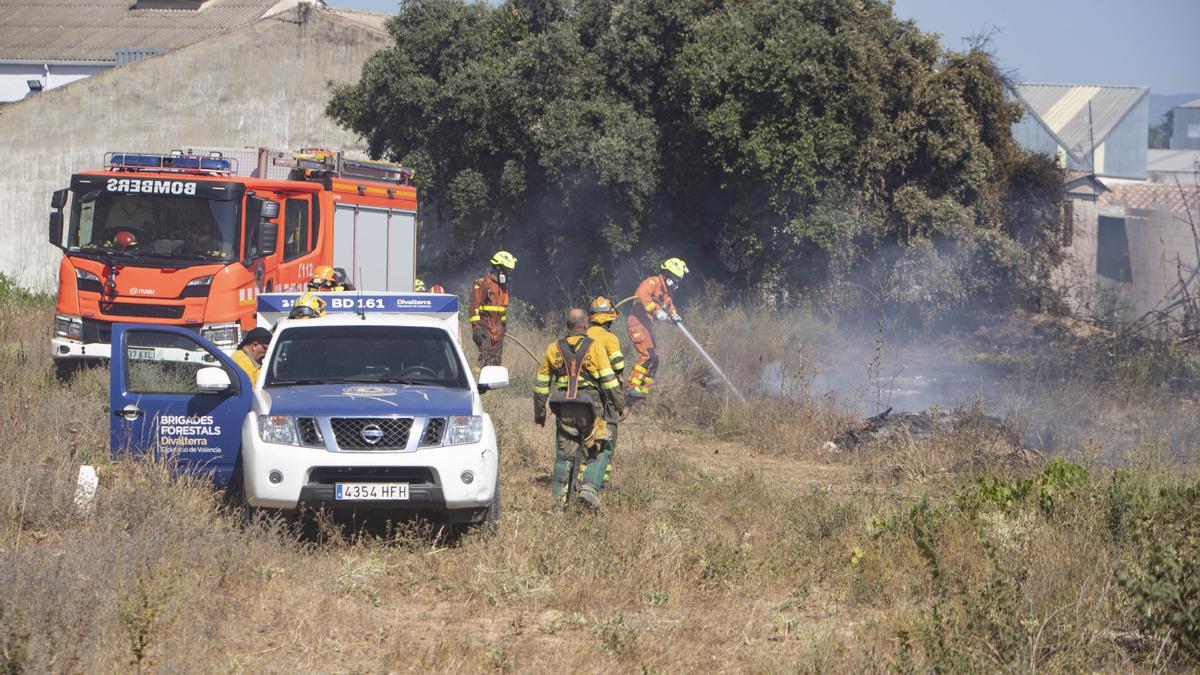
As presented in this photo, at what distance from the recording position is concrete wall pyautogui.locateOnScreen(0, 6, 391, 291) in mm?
26719

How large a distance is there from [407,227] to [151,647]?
1205 centimetres

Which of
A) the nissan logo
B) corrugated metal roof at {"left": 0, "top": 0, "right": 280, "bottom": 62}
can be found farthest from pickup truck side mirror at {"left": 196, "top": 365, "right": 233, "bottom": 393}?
corrugated metal roof at {"left": 0, "top": 0, "right": 280, "bottom": 62}

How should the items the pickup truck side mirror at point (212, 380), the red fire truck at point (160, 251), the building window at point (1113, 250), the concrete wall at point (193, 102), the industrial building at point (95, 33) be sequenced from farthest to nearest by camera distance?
the industrial building at point (95, 33)
the building window at point (1113, 250)
the concrete wall at point (193, 102)
the red fire truck at point (160, 251)
the pickup truck side mirror at point (212, 380)

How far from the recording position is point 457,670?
5.59 m

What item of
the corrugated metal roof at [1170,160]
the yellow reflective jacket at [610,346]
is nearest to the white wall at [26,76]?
the yellow reflective jacket at [610,346]

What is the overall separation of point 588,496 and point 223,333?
602 cm

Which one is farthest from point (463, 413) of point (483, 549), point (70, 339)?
point (70, 339)

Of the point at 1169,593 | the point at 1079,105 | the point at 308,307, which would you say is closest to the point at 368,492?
the point at 308,307

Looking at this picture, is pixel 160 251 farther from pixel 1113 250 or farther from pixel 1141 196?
pixel 1141 196

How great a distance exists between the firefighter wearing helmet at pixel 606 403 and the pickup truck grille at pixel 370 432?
196 cm

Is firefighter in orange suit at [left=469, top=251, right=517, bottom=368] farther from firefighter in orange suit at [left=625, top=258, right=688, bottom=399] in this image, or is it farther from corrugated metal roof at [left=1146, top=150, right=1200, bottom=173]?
corrugated metal roof at [left=1146, top=150, right=1200, bottom=173]

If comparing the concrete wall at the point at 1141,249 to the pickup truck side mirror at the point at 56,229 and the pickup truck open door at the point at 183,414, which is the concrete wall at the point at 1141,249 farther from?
the pickup truck open door at the point at 183,414

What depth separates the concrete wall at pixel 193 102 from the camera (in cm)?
2672

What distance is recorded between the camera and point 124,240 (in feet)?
42.9
